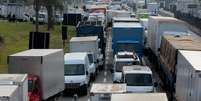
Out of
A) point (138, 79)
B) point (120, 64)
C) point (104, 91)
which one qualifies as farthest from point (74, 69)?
point (104, 91)

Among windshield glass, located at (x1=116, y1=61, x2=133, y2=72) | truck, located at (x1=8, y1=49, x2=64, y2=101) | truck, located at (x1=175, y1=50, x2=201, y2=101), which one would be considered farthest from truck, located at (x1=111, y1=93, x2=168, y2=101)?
windshield glass, located at (x1=116, y1=61, x2=133, y2=72)

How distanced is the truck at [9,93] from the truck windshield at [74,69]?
13.3m

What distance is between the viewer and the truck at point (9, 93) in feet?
48.8

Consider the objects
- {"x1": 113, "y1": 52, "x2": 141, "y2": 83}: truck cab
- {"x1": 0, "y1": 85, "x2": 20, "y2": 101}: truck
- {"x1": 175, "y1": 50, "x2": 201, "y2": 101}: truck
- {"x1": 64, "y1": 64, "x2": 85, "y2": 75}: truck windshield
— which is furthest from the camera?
{"x1": 113, "y1": 52, "x2": 141, "y2": 83}: truck cab

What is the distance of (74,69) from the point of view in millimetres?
30500

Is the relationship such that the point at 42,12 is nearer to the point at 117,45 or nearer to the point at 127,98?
the point at 117,45

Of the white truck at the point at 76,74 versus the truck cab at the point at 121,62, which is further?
the truck cab at the point at 121,62

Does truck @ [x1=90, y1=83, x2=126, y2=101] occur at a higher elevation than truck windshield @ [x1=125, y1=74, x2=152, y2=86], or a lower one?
higher

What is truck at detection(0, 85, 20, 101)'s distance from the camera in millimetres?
14875

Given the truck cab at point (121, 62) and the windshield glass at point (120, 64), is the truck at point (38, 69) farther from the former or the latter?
the windshield glass at point (120, 64)

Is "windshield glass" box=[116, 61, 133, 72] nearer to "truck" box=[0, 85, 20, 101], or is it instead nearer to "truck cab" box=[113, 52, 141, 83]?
"truck cab" box=[113, 52, 141, 83]

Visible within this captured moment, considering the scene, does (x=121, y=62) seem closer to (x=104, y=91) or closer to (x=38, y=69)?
(x=38, y=69)

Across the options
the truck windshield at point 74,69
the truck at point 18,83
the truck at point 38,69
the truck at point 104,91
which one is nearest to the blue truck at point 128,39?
the truck windshield at point 74,69

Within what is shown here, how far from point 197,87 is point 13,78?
18.3 feet
